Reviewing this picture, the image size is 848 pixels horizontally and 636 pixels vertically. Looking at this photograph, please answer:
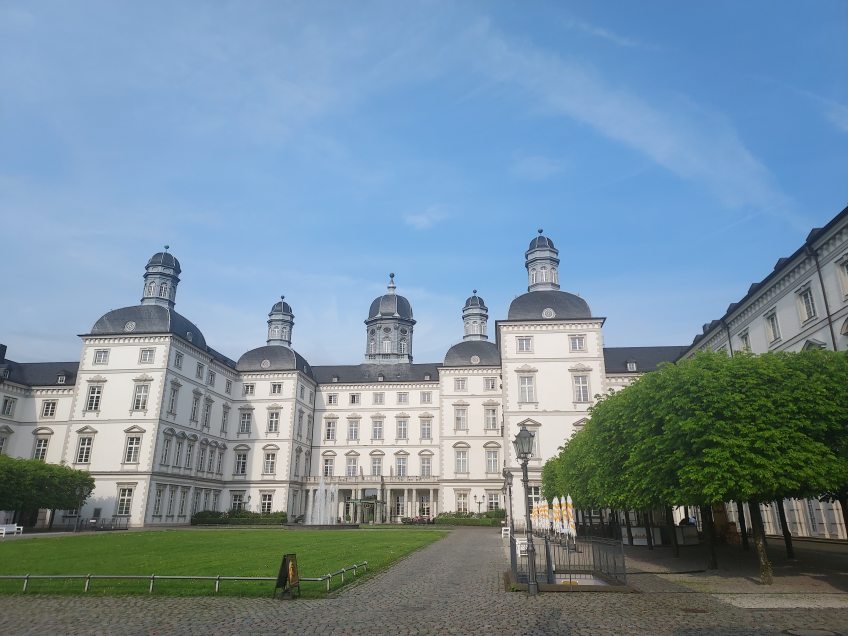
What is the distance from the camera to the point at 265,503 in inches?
2502

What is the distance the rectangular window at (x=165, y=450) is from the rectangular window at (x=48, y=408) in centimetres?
1540

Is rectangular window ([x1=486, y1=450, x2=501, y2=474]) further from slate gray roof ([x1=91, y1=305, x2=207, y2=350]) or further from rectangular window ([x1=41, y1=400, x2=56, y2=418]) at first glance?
rectangular window ([x1=41, y1=400, x2=56, y2=418])

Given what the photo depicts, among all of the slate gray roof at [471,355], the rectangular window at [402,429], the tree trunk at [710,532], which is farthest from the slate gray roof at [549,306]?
the tree trunk at [710,532]

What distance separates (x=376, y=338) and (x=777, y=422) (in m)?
69.7

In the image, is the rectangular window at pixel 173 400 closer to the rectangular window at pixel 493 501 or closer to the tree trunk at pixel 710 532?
the rectangular window at pixel 493 501

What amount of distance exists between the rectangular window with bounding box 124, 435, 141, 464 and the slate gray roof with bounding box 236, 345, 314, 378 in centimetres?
1838

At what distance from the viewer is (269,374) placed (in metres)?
67.7

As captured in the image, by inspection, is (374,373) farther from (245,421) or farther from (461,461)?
(461,461)

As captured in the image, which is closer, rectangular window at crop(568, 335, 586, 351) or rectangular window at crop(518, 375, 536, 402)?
rectangular window at crop(518, 375, 536, 402)

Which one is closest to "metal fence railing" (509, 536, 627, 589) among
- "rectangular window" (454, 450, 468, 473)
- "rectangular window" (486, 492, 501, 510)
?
"rectangular window" (486, 492, 501, 510)

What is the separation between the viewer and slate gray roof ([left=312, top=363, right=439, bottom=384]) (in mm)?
73312

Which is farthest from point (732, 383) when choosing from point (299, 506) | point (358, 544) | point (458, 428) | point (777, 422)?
point (299, 506)

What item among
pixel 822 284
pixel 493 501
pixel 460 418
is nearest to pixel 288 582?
pixel 822 284

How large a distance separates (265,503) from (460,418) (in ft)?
75.5
